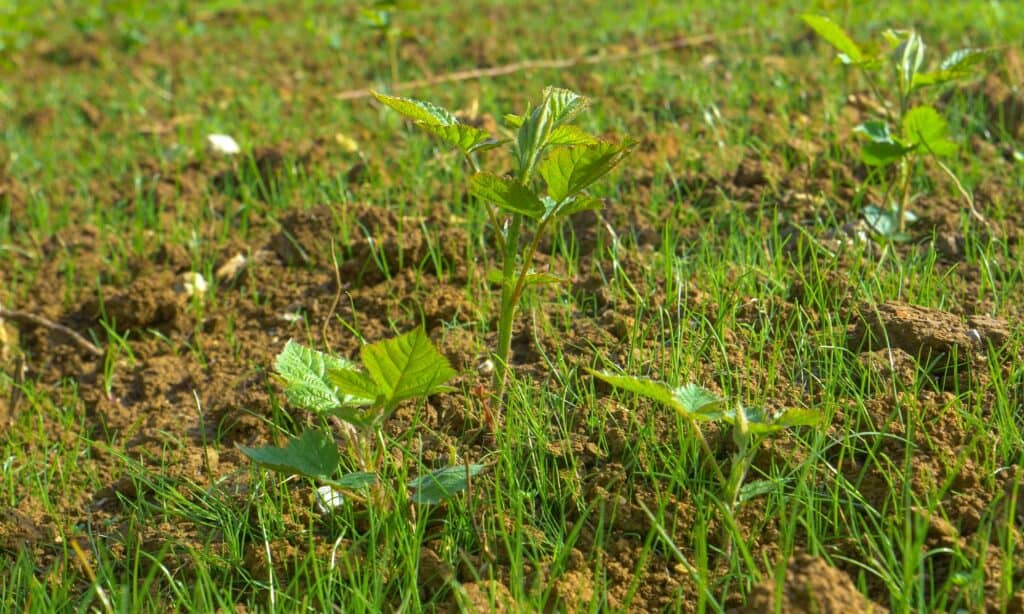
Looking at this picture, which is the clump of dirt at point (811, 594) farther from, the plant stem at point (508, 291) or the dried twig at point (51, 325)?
the dried twig at point (51, 325)

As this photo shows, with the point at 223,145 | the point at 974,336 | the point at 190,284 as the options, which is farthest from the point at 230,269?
the point at 974,336

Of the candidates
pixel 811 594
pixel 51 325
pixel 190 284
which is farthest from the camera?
pixel 190 284

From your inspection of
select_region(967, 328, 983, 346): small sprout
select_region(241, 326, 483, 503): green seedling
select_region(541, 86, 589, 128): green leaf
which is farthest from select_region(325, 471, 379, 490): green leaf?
select_region(967, 328, 983, 346): small sprout

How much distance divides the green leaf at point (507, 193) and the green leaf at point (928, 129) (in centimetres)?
106

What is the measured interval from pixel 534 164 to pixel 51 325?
145 centimetres

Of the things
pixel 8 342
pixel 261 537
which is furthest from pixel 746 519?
pixel 8 342

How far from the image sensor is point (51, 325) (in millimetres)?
2545

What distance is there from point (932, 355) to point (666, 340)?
49 centimetres

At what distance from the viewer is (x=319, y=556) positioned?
5.30ft

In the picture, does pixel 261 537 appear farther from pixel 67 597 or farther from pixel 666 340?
pixel 666 340

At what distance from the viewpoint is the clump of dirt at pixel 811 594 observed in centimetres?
127

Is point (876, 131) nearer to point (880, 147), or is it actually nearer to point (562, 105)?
point (880, 147)

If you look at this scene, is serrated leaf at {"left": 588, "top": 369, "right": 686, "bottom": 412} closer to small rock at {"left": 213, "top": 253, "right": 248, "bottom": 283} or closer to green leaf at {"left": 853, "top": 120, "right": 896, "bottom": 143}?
green leaf at {"left": 853, "top": 120, "right": 896, "bottom": 143}

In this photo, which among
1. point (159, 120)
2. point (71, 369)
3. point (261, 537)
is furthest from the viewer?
point (159, 120)
